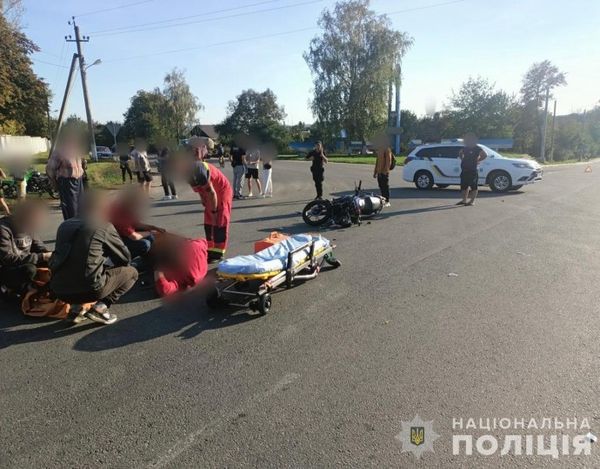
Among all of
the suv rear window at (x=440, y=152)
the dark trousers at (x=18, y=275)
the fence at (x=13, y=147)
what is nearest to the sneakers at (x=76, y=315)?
the dark trousers at (x=18, y=275)

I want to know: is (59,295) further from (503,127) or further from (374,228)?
(503,127)

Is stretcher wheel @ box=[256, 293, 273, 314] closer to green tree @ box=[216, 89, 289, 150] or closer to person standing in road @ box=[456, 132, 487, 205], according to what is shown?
person standing in road @ box=[456, 132, 487, 205]

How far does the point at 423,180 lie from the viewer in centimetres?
1703

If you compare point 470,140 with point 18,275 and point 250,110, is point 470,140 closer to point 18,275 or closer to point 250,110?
point 18,275

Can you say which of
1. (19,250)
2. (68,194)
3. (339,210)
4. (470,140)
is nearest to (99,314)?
(19,250)

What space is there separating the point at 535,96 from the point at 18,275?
76.3 meters

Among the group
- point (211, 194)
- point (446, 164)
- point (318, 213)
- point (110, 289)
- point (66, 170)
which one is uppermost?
point (66, 170)

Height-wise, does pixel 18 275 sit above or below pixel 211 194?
below

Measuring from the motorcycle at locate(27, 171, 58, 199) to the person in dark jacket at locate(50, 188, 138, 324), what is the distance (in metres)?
11.5

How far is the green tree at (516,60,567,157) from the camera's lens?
62188 millimetres

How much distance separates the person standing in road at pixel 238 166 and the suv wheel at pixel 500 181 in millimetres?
8531

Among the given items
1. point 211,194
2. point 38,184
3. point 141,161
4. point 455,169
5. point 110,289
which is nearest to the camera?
point 110,289

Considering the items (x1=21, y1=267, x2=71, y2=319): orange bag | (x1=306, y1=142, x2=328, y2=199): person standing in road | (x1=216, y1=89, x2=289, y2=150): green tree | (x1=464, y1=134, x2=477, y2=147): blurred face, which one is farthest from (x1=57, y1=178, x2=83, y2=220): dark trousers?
(x1=216, y1=89, x2=289, y2=150): green tree

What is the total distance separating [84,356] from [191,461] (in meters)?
1.78
